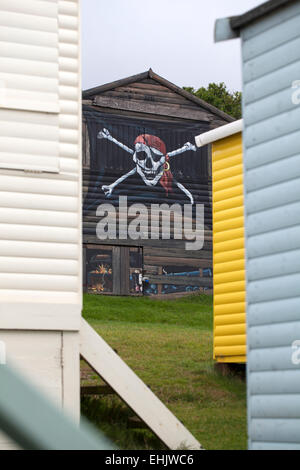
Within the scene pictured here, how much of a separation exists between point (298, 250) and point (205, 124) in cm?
1795

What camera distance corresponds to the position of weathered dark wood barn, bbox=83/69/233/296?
2152cm

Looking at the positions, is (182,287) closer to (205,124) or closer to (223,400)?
(205,124)

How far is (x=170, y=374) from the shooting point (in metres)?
12.1

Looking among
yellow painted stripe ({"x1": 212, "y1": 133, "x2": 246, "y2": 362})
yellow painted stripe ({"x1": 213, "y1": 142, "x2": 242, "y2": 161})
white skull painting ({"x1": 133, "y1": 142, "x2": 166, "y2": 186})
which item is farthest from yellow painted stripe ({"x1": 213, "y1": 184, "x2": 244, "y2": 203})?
white skull painting ({"x1": 133, "y1": 142, "x2": 166, "y2": 186})

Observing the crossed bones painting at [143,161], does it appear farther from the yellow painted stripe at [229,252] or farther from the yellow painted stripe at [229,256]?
the yellow painted stripe at [229,256]

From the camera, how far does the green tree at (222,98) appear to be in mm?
37688

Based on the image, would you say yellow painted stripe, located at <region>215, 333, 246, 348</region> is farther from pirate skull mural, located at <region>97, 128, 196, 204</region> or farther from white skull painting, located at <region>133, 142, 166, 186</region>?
white skull painting, located at <region>133, 142, 166, 186</region>

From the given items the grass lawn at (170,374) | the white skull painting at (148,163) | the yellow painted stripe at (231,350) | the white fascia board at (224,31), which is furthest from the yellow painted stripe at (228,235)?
the white skull painting at (148,163)

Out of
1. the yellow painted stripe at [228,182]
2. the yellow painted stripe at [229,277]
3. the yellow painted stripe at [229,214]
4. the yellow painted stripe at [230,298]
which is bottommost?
the yellow painted stripe at [230,298]

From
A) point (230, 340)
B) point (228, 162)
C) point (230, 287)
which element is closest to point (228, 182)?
point (228, 162)

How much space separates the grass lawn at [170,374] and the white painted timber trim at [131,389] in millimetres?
616

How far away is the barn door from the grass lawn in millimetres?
1080

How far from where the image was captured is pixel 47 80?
22.5ft

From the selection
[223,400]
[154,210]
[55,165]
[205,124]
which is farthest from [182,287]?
[55,165]
